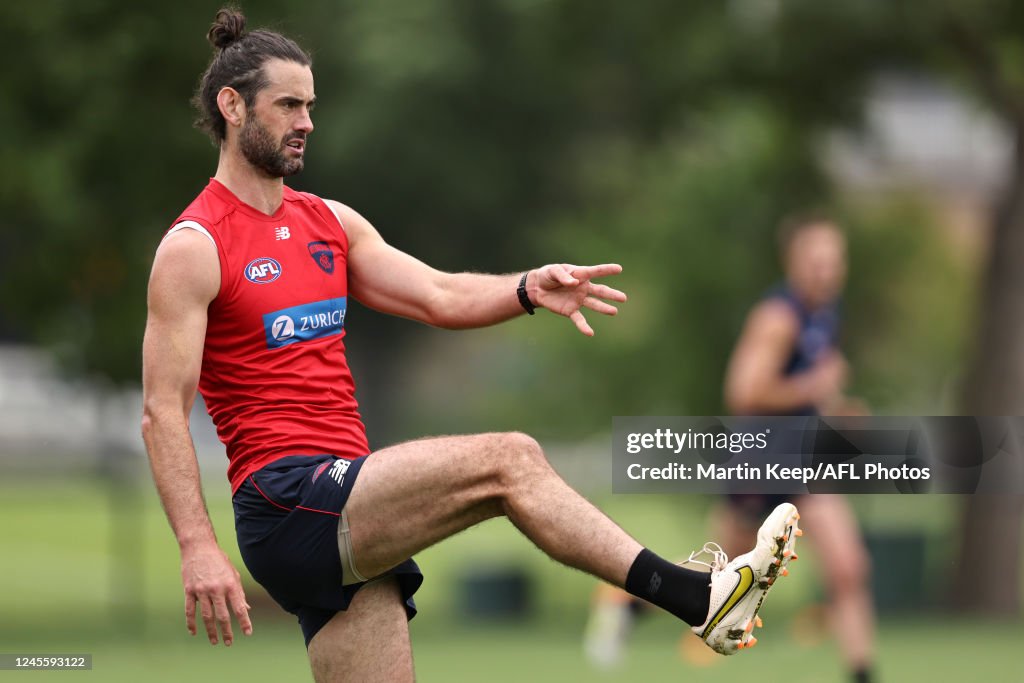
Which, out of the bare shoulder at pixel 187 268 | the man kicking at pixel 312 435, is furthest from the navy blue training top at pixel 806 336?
the bare shoulder at pixel 187 268

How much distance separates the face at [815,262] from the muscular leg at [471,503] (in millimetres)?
4364

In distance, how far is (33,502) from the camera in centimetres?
3312

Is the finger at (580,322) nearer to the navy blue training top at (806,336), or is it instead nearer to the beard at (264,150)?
the beard at (264,150)

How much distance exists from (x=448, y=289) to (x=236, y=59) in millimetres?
1147

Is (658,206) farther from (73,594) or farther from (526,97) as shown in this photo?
(526,97)

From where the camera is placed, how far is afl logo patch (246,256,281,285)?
572 cm

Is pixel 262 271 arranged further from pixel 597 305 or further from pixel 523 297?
pixel 597 305

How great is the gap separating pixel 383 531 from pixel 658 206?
40.8 feet

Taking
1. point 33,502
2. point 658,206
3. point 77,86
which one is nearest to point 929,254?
point 658,206

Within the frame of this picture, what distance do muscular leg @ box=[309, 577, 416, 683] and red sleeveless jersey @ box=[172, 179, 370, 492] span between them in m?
0.54

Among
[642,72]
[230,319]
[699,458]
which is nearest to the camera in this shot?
[230,319]

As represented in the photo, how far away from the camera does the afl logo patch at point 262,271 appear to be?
225 inches

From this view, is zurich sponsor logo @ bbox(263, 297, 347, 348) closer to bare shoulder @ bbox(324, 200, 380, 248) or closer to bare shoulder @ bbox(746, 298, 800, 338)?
bare shoulder @ bbox(324, 200, 380, 248)

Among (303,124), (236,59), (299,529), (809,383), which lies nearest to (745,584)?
(299,529)
